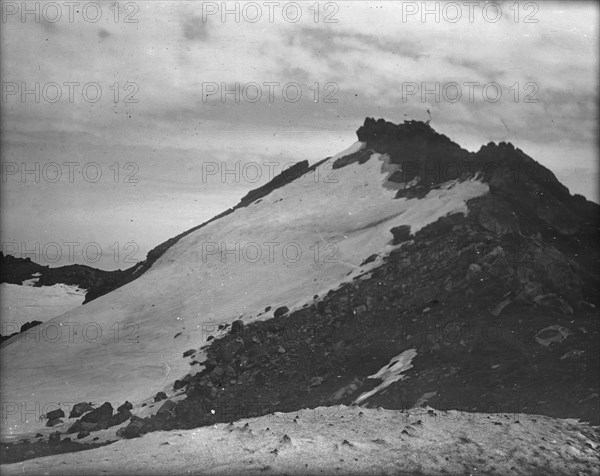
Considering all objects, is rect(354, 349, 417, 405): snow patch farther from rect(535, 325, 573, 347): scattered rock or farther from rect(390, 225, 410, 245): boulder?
rect(390, 225, 410, 245): boulder

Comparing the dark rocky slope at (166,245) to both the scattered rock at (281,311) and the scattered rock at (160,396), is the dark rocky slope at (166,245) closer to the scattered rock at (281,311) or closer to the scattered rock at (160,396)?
the scattered rock at (281,311)

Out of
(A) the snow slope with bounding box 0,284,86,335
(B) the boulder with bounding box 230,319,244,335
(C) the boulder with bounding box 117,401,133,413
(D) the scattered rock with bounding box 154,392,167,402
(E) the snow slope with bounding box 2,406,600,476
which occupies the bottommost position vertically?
(E) the snow slope with bounding box 2,406,600,476

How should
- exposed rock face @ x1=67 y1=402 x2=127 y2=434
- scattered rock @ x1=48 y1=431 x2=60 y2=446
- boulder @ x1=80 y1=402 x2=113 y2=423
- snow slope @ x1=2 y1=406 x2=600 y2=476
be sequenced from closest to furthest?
1. snow slope @ x1=2 y1=406 x2=600 y2=476
2. scattered rock @ x1=48 y1=431 x2=60 y2=446
3. exposed rock face @ x1=67 y1=402 x2=127 y2=434
4. boulder @ x1=80 y1=402 x2=113 y2=423

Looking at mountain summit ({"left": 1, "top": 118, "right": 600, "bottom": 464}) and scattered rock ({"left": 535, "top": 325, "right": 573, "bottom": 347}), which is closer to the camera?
mountain summit ({"left": 1, "top": 118, "right": 600, "bottom": 464})

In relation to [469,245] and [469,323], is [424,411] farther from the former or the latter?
[469,245]

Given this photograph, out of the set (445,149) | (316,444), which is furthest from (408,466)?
(445,149)

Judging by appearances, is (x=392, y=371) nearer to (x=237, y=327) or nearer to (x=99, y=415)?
(x=237, y=327)

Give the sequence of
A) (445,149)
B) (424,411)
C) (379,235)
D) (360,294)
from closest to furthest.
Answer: (424,411)
(360,294)
(379,235)
(445,149)

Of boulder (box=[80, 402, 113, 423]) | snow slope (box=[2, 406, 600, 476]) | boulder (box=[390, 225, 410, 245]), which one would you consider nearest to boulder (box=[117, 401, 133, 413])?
boulder (box=[80, 402, 113, 423])
